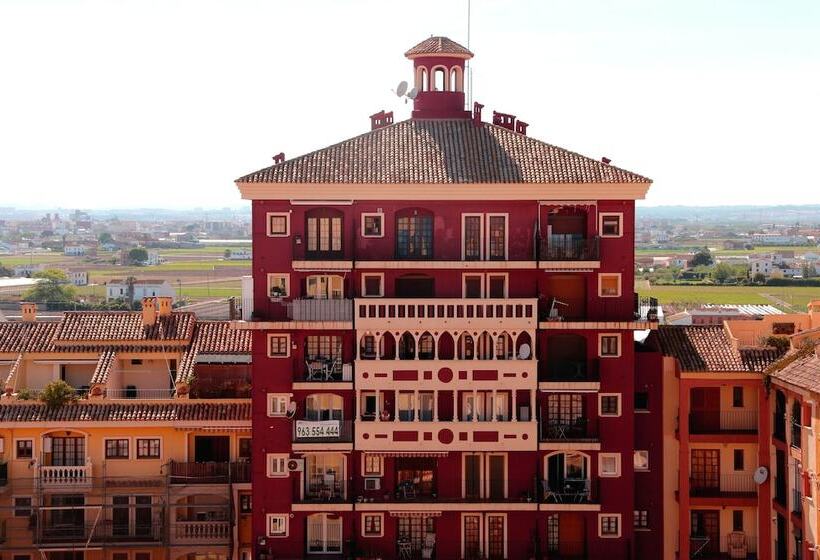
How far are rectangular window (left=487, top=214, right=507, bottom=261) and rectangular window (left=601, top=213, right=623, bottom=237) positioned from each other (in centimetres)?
265

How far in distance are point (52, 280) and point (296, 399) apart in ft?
513

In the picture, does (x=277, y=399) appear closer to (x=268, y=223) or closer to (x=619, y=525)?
(x=268, y=223)

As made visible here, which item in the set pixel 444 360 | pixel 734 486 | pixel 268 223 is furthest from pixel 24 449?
pixel 734 486

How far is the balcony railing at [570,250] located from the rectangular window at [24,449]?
15682 millimetres

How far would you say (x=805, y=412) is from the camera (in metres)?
38.1

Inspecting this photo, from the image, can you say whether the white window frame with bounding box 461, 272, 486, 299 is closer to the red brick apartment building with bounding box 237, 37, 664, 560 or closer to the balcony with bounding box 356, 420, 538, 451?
the red brick apartment building with bounding box 237, 37, 664, 560

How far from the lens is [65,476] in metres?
43.8

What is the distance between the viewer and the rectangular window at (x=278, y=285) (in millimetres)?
41625

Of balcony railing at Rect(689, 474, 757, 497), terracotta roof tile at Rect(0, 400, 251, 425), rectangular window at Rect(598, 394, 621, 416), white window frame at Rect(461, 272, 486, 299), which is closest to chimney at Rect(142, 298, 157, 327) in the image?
terracotta roof tile at Rect(0, 400, 251, 425)

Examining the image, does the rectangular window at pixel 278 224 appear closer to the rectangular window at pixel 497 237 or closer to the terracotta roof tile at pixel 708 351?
the rectangular window at pixel 497 237

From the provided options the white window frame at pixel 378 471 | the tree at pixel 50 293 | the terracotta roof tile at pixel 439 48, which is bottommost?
the tree at pixel 50 293

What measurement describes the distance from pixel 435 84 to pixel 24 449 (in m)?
16.0

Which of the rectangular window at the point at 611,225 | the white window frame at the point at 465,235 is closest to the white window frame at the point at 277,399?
the white window frame at the point at 465,235

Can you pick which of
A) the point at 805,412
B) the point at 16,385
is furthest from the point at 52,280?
the point at 805,412
